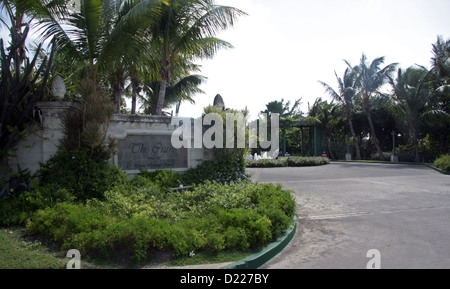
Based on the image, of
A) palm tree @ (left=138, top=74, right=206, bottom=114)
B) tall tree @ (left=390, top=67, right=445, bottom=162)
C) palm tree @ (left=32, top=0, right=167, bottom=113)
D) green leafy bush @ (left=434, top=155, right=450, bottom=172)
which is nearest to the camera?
palm tree @ (left=32, top=0, right=167, bottom=113)

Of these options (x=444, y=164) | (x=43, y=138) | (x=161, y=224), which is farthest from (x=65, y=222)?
(x=444, y=164)

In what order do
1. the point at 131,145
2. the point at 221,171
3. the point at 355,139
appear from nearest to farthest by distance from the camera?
1. the point at 131,145
2. the point at 221,171
3. the point at 355,139

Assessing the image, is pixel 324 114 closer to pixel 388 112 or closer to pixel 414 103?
pixel 388 112

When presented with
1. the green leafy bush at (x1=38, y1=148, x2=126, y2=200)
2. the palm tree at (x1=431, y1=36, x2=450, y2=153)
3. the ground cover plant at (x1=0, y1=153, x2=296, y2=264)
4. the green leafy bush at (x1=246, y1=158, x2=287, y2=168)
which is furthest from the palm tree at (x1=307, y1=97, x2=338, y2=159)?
the green leafy bush at (x1=38, y1=148, x2=126, y2=200)

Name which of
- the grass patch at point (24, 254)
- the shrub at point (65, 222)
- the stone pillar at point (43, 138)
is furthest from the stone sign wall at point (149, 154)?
the grass patch at point (24, 254)

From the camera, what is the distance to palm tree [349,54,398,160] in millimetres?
28938

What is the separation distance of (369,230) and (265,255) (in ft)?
8.76

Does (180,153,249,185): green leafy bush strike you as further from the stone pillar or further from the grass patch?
the grass patch

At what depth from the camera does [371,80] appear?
2961cm

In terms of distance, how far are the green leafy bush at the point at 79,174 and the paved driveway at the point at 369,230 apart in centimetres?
426

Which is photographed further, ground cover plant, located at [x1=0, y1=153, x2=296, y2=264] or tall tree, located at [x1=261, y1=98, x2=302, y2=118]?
tall tree, located at [x1=261, y1=98, x2=302, y2=118]

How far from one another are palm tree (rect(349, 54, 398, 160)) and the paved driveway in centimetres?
2085

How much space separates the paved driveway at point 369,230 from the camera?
4484mm

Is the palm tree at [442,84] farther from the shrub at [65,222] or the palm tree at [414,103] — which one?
the shrub at [65,222]
